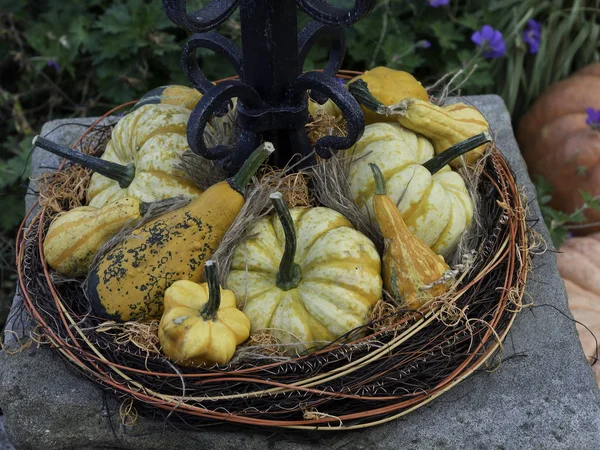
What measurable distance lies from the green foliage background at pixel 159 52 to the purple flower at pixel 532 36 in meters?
0.06

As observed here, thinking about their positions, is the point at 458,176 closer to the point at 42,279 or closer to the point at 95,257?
the point at 95,257

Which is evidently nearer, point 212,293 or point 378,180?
point 212,293

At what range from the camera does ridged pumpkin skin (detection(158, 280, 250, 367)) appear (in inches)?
68.7

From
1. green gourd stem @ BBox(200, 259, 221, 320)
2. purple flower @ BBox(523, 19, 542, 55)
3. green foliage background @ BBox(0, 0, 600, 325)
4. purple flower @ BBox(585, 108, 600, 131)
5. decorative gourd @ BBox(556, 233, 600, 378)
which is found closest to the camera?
green gourd stem @ BBox(200, 259, 221, 320)

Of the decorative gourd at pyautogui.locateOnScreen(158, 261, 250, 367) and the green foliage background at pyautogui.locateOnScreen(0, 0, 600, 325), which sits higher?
the decorative gourd at pyautogui.locateOnScreen(158, 261, 250, 367)

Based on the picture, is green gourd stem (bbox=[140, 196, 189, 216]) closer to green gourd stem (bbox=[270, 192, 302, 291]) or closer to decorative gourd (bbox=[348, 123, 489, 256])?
green gourd stem (bbox=[270, 192, 302, 291])

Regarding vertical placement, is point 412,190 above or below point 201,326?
above

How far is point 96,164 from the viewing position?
212 centimetres

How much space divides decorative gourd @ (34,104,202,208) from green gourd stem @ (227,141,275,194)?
0.22 meters

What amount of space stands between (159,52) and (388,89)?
136 centimetres

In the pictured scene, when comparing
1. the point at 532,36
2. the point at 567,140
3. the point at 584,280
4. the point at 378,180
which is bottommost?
the point at 584,280

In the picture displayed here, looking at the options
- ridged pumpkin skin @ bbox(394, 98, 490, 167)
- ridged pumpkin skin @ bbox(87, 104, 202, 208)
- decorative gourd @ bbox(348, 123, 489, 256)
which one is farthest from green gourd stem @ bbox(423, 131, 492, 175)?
ridged pumpkin skin @ bbox(87, 104, 202, 208)

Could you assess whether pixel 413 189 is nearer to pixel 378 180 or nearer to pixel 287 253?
pixel 378 180

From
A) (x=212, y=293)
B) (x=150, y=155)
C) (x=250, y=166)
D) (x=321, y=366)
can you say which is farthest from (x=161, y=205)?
(x=321, y=366)
